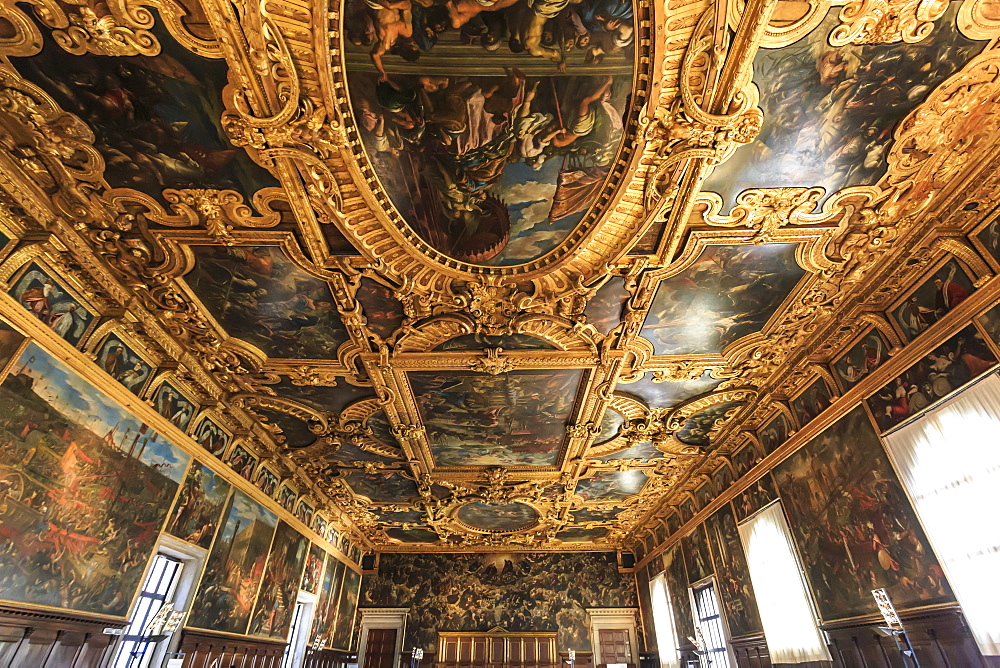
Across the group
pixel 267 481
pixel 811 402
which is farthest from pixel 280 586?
pixel 811 402

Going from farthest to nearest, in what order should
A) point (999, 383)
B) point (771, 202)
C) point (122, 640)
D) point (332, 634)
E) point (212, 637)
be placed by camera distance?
point (332, 634)
point (212, 637)
point (122, 640)
point (771, 202)
point (999, 383)

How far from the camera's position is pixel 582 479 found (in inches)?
682

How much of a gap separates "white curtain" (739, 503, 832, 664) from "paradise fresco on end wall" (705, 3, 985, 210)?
8.44m

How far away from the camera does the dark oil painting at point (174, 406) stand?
1050cm

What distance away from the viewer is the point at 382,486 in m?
17.8

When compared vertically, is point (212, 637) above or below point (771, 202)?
below

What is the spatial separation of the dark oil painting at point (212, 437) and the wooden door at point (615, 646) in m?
19.6

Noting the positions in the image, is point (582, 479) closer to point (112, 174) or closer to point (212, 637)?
point (212, 637)

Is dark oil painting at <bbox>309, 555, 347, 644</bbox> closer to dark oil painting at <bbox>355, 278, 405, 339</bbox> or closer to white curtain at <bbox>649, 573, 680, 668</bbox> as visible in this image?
white curtain at <bbox>649, 573, 680, 668</bbox>

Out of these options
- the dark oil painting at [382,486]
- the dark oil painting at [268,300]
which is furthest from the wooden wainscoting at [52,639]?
the dark oil painting at [382,486]

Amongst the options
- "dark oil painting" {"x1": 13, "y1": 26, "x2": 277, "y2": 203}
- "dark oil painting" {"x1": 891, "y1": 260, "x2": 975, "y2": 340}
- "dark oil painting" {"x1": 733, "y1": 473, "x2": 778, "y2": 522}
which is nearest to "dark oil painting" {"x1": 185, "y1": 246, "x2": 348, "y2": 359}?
"dark oil painting" {"x1": 13, "y1": 26, "x2": 277, "y2": 203}

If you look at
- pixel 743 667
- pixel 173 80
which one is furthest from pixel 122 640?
pixel 743 667

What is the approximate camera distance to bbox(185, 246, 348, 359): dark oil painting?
27.6 feet

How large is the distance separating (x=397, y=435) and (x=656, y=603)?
15.1 meters
